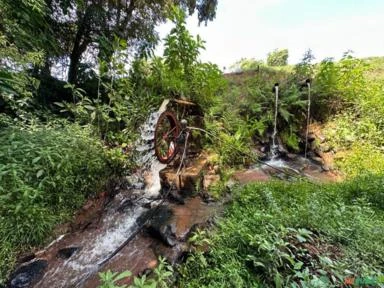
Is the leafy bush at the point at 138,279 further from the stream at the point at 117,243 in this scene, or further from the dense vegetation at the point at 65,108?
the dense vegetation at the point at 65,108

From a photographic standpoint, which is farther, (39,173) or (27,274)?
(39,173)

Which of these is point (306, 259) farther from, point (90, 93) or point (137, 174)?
point (90, 93)

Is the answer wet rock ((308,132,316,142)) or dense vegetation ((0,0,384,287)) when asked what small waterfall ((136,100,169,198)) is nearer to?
dense vegetation ((0,0,384,287))

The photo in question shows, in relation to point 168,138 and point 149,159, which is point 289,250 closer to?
point 168,138

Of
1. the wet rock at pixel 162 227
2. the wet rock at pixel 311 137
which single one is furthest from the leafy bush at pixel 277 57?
the wet rock at pixel 162 227

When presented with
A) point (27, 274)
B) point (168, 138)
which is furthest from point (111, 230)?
point (168, 138)

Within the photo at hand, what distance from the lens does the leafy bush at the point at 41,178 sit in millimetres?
2416

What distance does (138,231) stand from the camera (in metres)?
2.88

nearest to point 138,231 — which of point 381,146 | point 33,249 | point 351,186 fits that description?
point 33,249

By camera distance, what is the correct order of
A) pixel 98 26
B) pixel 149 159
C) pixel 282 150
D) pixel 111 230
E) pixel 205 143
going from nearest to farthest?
pixel 111 230 → pixel 149 159 → pixel 205 143 → pixel 282 150 → pixel 98 26

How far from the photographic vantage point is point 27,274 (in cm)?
230

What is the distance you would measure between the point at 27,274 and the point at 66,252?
1.21 ft

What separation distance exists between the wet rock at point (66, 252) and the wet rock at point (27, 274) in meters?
0.15

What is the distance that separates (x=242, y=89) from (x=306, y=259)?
534 centimetres
